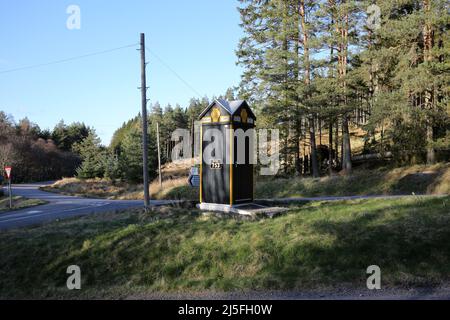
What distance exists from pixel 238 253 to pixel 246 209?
3.53 metres

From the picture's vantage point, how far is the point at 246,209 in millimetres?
11234

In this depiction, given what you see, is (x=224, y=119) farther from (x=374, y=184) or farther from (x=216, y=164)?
(x=374, y=184)

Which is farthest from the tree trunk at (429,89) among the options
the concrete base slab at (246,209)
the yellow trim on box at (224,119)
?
the yellow trim on box at (224,119)

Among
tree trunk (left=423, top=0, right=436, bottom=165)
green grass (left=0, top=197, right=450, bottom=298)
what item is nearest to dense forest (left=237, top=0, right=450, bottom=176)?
tree trunk (left=423, top=0, right=436, bottom=165)

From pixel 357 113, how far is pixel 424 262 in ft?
70.7

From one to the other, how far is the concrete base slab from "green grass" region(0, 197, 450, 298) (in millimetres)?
639

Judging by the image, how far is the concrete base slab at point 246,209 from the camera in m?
11.0

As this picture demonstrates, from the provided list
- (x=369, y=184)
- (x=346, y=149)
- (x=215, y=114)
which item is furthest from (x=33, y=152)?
(x=215, y=114)

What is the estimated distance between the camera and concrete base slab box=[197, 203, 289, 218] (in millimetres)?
10961

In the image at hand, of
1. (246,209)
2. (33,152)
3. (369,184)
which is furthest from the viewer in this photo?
(33,152)

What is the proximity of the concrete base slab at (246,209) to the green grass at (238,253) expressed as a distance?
64cm

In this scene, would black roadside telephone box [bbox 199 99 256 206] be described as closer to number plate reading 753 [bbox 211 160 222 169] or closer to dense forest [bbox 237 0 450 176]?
number plate reading 753 [bbox 211 160 222 169]

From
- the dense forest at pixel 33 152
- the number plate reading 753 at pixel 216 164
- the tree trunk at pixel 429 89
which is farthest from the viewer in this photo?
the dense forest at pixel 33 152

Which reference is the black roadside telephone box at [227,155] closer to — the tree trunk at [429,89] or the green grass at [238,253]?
the green grass at [238,253]
